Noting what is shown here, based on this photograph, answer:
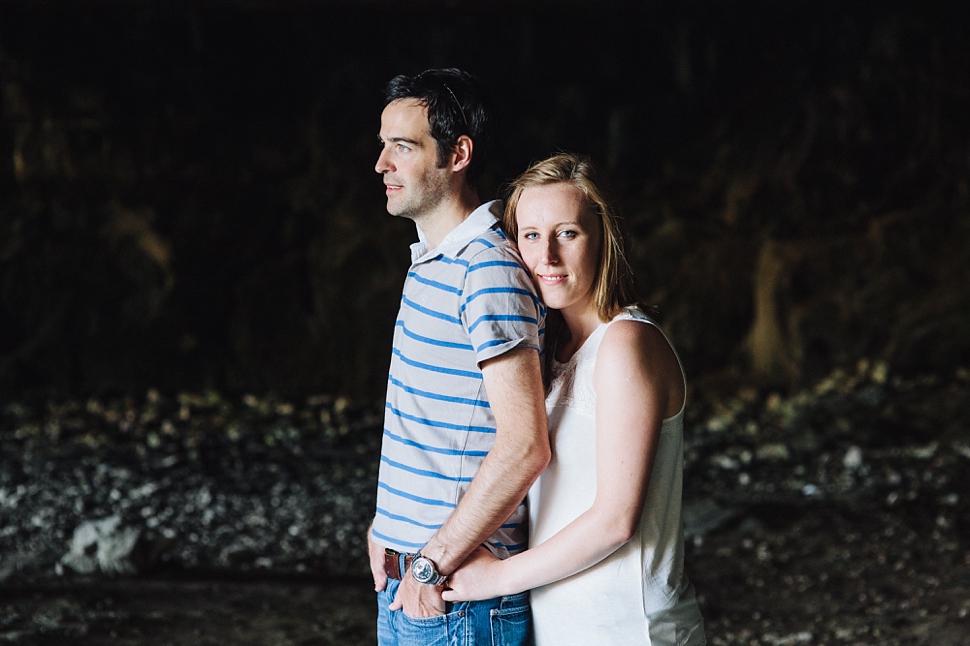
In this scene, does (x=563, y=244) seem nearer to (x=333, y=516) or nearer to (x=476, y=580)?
(x=476, y=580)

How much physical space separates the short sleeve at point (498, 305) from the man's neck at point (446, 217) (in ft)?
0.52

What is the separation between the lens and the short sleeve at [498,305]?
1631 mm

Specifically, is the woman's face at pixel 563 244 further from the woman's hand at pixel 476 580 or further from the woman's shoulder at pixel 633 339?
the woman's hand at pixel 476 580

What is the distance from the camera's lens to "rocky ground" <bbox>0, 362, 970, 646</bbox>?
370 centimetres

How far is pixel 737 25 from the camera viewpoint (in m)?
7.12

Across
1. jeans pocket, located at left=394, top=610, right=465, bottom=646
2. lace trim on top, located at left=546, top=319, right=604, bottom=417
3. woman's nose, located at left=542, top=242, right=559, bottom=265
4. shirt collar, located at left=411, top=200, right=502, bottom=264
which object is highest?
shirt collar, located at left=411, top=200, right=502, bottom=264

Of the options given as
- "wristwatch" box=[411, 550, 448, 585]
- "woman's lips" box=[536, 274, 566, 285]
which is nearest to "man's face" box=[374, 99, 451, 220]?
"woman's lips" box=[536, 274, 566, 285]

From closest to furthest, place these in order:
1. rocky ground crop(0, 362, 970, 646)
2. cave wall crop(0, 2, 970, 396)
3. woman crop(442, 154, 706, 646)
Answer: woman crop(442, 154, 706, 646) < rocky ground crop(0, 362, 970, 646) < cave wall crop(0, 2, 970, 396)

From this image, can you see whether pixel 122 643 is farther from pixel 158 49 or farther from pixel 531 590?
pixel 158 49

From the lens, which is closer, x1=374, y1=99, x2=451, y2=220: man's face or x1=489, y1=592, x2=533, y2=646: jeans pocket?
x1=489, y1=592, x2=533, y2=646: jeans pocket

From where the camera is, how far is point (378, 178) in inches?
285

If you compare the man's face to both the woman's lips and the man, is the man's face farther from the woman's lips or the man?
the woman's lips

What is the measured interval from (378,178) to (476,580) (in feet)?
19.1

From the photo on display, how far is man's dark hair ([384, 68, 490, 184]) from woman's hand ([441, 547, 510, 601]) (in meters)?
0.73
